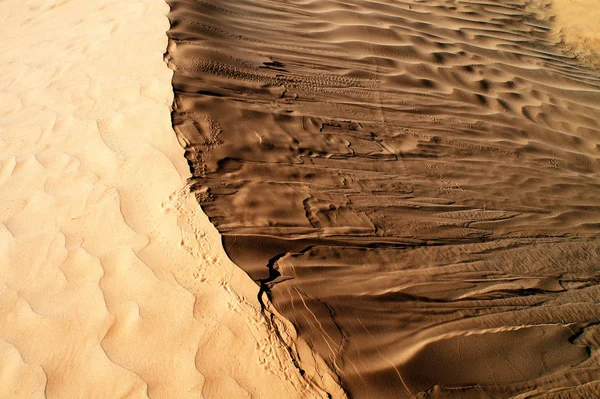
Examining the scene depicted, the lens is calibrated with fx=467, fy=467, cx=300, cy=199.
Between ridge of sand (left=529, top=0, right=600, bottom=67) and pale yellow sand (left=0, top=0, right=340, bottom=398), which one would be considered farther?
ridge of sand (left=529, top=0, right=600, bottom=67)

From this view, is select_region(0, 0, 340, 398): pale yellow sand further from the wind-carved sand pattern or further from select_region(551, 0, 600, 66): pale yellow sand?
select_region(551, 0, 600, 66): pale yellow sand

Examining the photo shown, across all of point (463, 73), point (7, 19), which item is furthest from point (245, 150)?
point (7, 19)

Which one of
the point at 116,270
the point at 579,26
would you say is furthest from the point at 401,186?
the point at 579,26

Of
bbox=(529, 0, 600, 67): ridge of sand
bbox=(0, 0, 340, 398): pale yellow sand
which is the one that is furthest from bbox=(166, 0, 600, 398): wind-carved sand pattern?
bbox=(529, 0, 600, 67): ridge of sand

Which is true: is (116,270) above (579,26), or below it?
below

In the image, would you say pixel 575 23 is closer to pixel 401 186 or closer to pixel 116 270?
pixel 401 186
